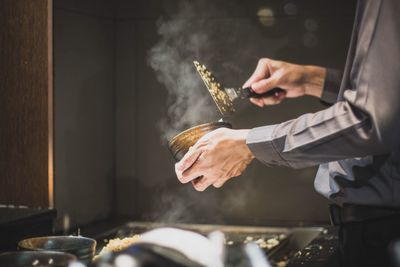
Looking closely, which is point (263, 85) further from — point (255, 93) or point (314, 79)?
point (314, 79)

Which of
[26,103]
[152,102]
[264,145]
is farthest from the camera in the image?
[152,102]

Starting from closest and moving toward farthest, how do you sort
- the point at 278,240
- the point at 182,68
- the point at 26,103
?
the point at 26,103 < the point at 278,240 < the point at 182,68

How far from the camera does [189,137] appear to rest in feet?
7.57

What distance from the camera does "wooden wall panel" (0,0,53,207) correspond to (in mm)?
2725

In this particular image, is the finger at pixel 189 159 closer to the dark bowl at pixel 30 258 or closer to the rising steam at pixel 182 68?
the dark bowl at pixel 30 258

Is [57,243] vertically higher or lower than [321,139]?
lower

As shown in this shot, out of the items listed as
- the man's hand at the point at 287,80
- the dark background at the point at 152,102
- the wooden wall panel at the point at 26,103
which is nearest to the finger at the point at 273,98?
the man's hand at the point at 287,80

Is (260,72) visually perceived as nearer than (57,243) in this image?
No

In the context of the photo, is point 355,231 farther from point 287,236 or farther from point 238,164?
point 287,236

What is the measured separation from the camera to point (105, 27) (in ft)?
13.8

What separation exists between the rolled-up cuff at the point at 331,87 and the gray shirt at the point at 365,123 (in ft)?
1.62

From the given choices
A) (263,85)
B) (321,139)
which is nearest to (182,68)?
(263,85)

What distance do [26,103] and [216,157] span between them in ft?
3.51

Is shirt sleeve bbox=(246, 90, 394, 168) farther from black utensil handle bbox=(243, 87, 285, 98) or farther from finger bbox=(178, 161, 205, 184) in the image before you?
black utensil handle bbox=(243, 87, 285, 98)
